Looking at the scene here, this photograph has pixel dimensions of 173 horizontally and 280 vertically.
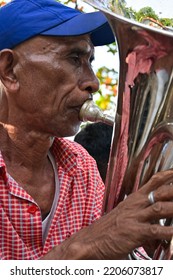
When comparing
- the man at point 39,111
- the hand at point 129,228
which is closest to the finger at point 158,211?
the hand at point 129,228

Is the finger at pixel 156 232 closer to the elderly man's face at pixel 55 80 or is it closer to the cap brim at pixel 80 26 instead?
the elderly man's face at pixel 55 80

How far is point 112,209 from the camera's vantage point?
217 cm

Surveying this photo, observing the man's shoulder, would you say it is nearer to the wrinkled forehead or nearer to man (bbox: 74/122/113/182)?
the wrinkled forehead

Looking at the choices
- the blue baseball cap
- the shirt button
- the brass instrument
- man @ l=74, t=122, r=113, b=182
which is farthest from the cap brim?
man @ l=74, t=122, r=113, b=182

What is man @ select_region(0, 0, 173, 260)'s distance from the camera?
240 centimetres

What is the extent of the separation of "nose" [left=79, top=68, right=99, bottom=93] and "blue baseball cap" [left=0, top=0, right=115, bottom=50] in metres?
0.15

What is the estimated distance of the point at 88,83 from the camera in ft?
7.81

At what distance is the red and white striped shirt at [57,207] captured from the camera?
2.38m

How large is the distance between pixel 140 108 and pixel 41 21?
1.89 ft

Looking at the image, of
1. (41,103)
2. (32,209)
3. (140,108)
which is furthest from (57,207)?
(140,108)

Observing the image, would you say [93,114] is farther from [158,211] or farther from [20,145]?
[158,211]
